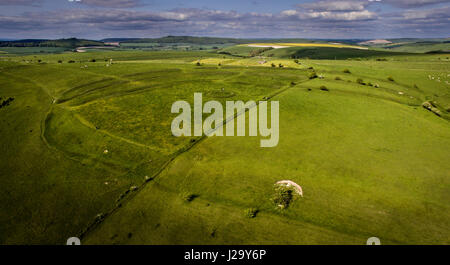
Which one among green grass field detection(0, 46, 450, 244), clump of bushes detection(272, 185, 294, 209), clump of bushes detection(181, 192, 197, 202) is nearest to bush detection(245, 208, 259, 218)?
green grass field detection(0, 46, 450, 244)

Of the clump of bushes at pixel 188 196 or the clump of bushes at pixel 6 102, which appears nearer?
the clump of bushes at pixel 188 196

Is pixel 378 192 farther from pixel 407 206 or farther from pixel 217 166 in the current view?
pixel 217 166

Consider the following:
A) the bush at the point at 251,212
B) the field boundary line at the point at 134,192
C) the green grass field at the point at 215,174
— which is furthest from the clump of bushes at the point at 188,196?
the bush at the point at 251,212

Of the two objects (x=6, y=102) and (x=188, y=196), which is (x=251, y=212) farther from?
(x=6, y=102)

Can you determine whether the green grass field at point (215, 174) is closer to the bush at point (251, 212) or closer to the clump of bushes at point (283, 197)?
the bush at point (251, 212)
